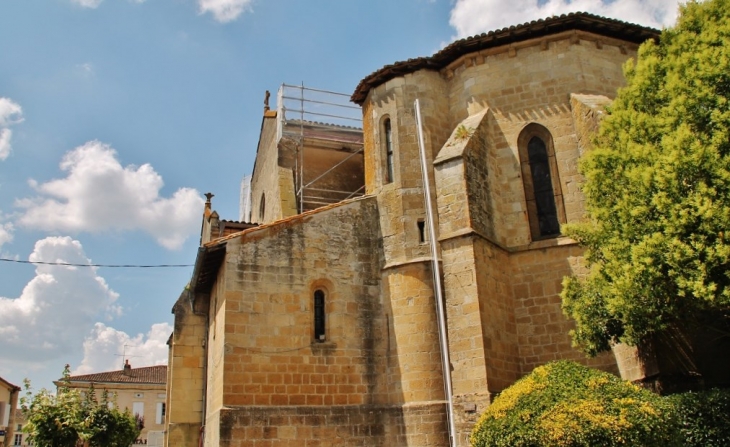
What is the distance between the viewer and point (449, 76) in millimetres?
15633

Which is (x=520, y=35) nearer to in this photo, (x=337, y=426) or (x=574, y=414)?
(x=574, y=414)

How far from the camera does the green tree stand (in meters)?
8.73

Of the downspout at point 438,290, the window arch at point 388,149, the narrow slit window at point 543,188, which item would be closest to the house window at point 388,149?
the window arch at point 388,149

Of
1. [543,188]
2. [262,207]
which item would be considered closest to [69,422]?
[262,207]

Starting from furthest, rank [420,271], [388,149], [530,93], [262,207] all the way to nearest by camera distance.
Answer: [262,207] → [388,149] → [530,93] → [420,271]

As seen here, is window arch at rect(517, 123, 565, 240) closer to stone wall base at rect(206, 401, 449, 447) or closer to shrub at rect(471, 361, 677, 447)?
stone wall base at rect(206, 401, 449, 447)

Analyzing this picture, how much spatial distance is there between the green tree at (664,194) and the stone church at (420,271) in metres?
2.04

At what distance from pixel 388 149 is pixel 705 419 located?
29.5 ft

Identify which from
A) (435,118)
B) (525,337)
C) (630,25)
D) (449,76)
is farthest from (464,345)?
(630,25)

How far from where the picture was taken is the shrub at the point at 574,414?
25.9ft

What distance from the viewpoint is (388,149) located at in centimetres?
1543

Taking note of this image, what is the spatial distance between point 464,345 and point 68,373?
13709 mm

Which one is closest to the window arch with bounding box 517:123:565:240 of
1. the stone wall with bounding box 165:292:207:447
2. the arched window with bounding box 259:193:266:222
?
the stone wall with bounding box 165:292:207:447

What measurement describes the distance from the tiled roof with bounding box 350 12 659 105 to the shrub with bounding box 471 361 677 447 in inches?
330
